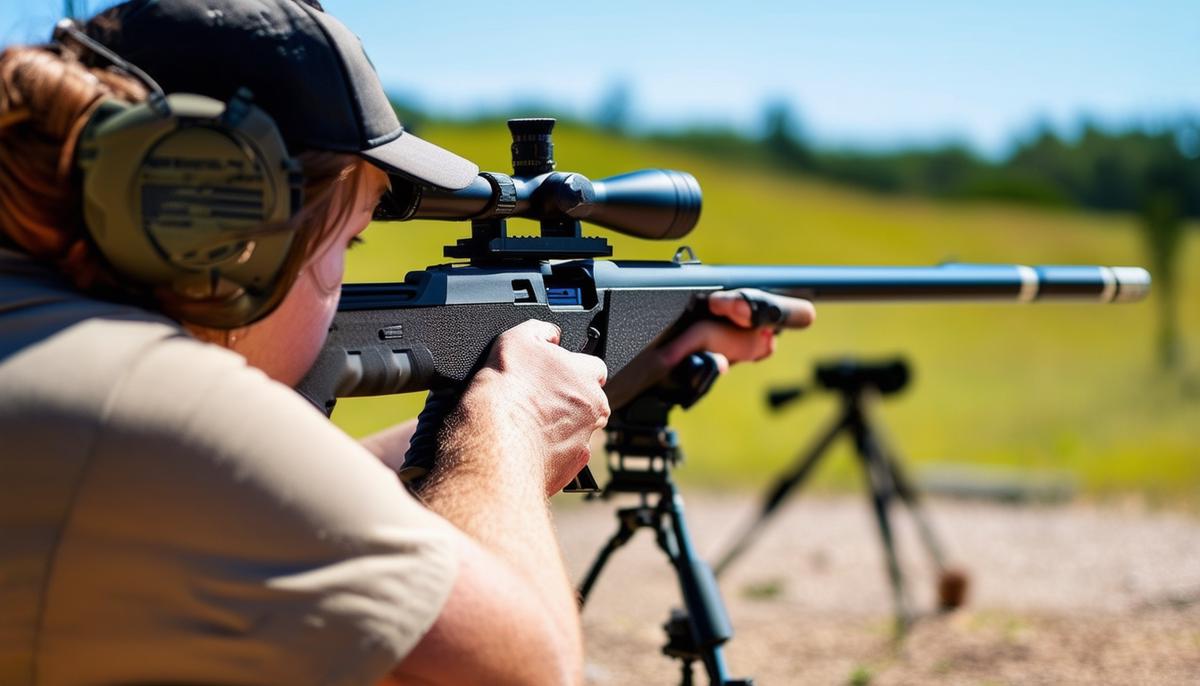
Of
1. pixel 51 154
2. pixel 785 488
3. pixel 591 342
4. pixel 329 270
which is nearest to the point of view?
pixel 51 154

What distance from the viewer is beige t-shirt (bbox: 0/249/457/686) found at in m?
1.48

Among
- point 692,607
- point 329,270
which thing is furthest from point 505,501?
point 692,607

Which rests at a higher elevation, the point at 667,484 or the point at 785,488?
the point at 667,484

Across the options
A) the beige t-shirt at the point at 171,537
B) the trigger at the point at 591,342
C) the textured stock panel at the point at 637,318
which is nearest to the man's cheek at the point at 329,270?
the beige t-shirt at the point at 171,537

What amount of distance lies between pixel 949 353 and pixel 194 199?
80.5ft

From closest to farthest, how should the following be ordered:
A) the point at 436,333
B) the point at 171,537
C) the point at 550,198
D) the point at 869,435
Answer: the point at 171,537 → the point at 436,333 → the point at 550,198 → the point at 869,435

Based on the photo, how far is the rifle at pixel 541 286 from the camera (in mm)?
2594

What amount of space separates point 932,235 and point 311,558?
39686 mm

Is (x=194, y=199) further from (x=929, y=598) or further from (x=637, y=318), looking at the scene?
(x=929, y=598)

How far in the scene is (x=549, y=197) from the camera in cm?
321

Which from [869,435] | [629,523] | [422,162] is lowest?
[869,435]

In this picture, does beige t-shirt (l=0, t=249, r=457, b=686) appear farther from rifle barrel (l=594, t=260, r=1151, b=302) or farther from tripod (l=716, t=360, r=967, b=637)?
tripod (l=716, t=360, r=967, b=637)

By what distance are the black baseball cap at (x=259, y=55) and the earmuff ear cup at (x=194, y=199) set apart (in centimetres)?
11

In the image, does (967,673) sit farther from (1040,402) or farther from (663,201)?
(1040,402)
